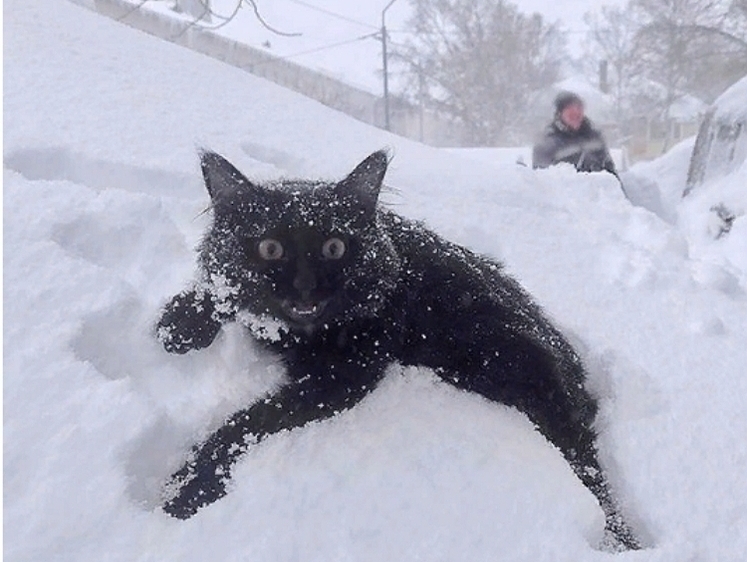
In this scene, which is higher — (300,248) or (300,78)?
(300,248)

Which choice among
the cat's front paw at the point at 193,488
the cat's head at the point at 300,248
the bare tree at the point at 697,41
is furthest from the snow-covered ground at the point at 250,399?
the bare tree at the point at 697,41

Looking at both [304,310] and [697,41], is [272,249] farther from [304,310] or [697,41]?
[697,41]

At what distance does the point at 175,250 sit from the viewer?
180cm

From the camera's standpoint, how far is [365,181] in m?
1.51

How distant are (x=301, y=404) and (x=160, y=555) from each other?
397 mm

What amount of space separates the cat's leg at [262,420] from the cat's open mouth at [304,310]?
0.12m

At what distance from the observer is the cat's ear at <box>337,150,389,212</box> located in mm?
1500

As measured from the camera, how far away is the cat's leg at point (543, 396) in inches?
60.4

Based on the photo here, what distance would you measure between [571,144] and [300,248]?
374 centimetres

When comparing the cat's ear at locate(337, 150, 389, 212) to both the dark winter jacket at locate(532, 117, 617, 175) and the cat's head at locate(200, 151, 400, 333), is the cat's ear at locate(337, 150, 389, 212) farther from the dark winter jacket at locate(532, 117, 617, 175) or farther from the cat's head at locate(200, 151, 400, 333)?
the dark winter jacket at locate(532, 117, 617, 175)

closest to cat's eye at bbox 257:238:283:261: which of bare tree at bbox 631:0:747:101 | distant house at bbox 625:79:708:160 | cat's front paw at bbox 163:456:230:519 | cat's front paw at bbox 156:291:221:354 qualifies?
cat's front paw at bbox 156:291:221:354

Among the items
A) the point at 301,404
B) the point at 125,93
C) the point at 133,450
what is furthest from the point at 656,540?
the point at 125,93

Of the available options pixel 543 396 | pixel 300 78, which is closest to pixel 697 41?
pixel 300 78

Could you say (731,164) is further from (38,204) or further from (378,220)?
(38,204)
